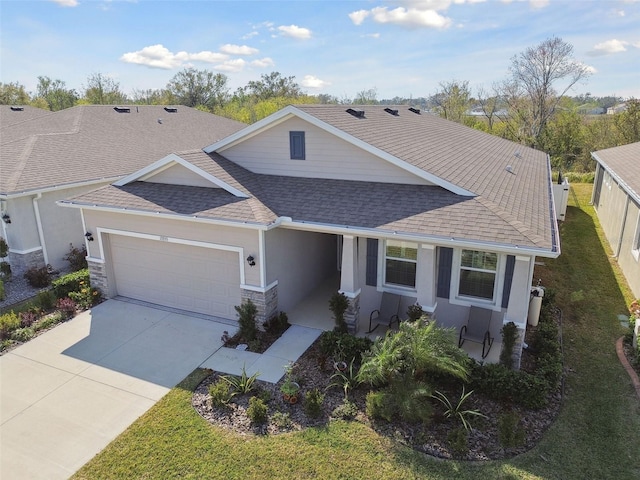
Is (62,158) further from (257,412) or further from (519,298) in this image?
(519,298)

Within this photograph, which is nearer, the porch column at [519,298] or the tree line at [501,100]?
the porch column at [519,298]

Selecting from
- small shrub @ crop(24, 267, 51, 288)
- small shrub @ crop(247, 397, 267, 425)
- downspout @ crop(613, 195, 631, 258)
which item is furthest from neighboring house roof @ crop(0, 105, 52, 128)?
downspout @ crop(613, 195, 631, 258)

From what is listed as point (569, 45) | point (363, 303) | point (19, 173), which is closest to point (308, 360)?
point (363, 303)

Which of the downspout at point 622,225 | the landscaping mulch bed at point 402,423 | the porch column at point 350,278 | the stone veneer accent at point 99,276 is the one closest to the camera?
the landscaping mulch bed at point 402,423

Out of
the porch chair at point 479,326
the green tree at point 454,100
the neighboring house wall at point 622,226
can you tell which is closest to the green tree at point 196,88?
the green tree at point 454,100

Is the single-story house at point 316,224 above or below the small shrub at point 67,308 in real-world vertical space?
above

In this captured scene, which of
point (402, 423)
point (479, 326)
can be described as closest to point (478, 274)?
point (479, 326)

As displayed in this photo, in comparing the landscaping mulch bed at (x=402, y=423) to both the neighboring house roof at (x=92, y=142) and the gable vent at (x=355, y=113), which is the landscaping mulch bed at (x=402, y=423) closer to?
the gable vent at (x=355, y=113)

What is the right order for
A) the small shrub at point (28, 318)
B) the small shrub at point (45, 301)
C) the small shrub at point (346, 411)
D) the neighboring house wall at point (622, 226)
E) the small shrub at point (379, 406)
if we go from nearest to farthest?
the small shrub at point (379, 406) < the small shrub at point (346, 411) < the small shrub at point (28, 318) < the small shrub at point (45, 301) < the neighboring house wall at point (622, 226)
